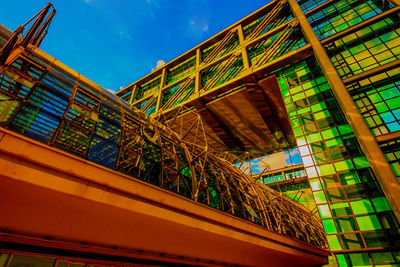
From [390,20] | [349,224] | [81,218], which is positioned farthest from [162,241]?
[390,20]

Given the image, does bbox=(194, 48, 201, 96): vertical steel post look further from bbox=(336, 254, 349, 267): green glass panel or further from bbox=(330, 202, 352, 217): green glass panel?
bbox=(336, 254, 349, 267): green glass panel

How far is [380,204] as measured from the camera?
14.7 metres

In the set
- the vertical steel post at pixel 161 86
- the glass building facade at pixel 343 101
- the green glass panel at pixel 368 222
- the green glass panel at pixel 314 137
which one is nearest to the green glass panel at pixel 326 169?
the glass building facade at pixel 343 101

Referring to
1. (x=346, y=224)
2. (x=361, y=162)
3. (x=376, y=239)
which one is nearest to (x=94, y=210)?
(x=346, y=224)

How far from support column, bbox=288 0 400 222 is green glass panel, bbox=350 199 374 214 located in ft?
5.58

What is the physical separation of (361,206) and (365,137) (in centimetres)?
550

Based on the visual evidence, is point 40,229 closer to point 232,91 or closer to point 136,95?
point 232,91

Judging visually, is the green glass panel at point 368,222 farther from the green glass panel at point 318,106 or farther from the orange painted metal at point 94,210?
the orange painted metal at point 94,210

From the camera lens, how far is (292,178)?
40.3m

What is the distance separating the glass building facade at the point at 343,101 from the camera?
14508 millimetres

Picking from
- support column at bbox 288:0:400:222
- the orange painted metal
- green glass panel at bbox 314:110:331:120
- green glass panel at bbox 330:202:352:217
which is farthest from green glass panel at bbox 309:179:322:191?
the orange painted metal

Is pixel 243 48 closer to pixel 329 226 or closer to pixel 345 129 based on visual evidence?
pixel 345 129

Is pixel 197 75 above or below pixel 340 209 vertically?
above

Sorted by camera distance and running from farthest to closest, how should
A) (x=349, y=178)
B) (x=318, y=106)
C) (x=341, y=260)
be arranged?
1. (x=318, y=106)
2. (x=349, y=178)
3. (x=341, y=260)
